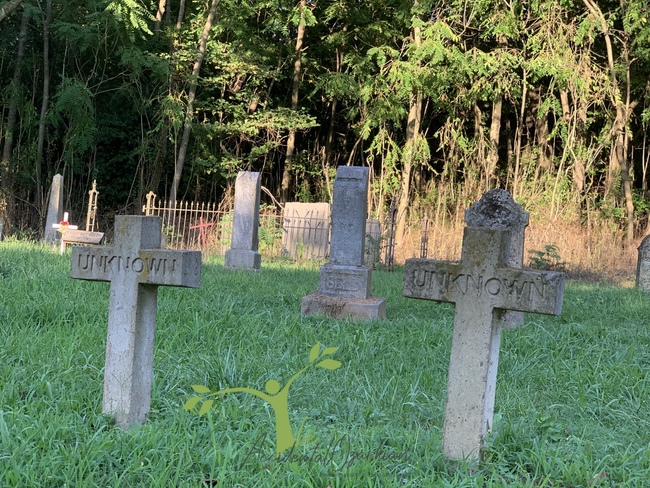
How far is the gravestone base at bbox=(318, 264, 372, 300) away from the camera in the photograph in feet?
25.8

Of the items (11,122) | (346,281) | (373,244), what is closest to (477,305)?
(346,281)

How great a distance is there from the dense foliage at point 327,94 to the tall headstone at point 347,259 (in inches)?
379

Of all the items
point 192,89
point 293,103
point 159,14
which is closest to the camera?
point 192,89

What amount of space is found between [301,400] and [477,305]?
1406mm

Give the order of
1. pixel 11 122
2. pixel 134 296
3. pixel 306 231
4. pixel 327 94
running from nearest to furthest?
pixel 134 296 → pixel 306 231 → pixel 11 122 → pixel 327 94

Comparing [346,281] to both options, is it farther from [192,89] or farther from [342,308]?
[192,89]

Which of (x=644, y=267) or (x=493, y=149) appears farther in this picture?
(x=493, y=149)

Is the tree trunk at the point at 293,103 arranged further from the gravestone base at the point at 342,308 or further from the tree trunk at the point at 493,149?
the gravestone base at the point at 342,308

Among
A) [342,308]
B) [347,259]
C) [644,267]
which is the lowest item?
[342,308]

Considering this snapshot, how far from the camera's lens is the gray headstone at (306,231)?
16359mm

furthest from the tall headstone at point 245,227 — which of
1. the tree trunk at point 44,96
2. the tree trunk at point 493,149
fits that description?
the tree trunk at point 44,96

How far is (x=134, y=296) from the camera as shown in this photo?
11.7ft

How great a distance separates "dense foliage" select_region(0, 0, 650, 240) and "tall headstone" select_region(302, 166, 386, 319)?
9632 millimetres

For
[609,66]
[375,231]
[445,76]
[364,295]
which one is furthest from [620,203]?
[364,295]
